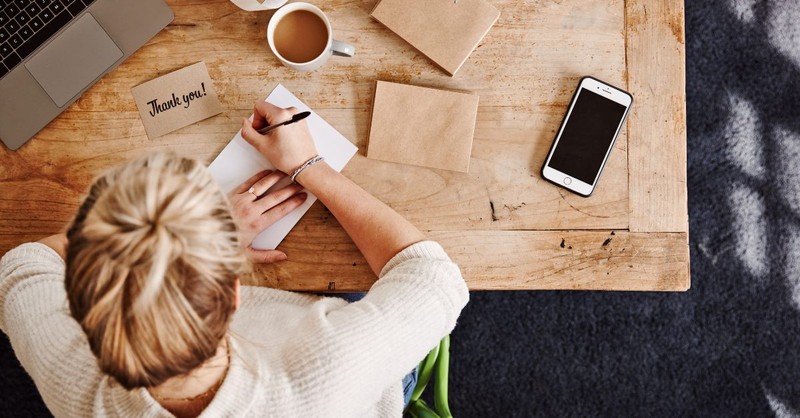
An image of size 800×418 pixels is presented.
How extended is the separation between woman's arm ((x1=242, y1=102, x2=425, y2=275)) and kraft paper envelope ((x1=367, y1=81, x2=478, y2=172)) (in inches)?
3.2

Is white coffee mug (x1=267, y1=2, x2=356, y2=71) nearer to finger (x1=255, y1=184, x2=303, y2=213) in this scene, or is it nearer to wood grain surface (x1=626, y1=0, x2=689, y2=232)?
finger (x1=255, y1=184, x2=303, y2=213)

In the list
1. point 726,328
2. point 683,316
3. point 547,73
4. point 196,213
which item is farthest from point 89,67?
point 726,328

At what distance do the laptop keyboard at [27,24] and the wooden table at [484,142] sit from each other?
114 millimetres

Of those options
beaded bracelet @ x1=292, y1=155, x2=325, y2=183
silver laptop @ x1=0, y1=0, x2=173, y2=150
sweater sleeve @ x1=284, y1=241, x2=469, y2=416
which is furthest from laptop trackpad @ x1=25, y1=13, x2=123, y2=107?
sweater sleeve @ x1=284, y1=241, x2=469, y2=416

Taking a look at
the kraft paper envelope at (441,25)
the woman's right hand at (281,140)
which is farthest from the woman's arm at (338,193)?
the kraft paper envelope at (441,25)

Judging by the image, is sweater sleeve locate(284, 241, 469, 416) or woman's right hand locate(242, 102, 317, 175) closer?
sweater sleeve locate(284, 241, 469, 416)

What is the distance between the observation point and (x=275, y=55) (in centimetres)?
93

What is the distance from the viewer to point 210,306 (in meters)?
0.60

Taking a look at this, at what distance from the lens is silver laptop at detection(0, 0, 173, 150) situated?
0.95 m

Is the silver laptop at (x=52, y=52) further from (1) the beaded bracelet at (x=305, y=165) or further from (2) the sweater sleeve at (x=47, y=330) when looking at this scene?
(1) the beaded bracelet at (x=305, y=165)

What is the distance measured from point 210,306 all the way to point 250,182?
0.38 m

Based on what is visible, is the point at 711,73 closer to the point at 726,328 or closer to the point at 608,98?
the point at 726,328

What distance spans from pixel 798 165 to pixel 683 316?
523 millimetres

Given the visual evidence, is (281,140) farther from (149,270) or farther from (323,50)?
(149,270)
